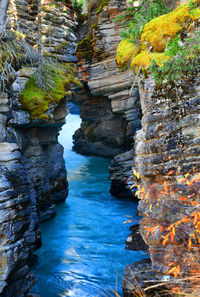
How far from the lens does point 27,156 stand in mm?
11273

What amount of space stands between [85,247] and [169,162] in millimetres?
6496

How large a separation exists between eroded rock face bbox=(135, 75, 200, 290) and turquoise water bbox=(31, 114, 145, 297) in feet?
4.35

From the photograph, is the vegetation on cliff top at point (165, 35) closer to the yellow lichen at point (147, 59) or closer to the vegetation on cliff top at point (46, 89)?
the yellow lichen at point (147, 59)

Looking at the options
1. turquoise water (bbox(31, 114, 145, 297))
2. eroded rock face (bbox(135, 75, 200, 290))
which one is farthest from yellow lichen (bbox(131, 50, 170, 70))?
turquoise water (bbox(31, 114, 145, 297))

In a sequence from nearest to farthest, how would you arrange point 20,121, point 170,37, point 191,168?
point 191,168
point 170,37
point 20,121

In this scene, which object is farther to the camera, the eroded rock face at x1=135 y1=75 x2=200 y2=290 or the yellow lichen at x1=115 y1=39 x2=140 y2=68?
the yellow lichen at x1=115 y1=39 x2=140 y2=68

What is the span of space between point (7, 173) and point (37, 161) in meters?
5.85

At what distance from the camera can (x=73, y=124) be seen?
41.2 m

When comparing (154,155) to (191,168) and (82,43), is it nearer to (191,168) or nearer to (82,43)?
(191,168)

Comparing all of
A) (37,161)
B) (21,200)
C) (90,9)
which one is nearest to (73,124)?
(90,9)

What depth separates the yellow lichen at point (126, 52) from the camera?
6.33 meters

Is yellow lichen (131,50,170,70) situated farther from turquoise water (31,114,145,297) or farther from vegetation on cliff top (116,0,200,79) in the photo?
turquoise water (31,114,145,297)

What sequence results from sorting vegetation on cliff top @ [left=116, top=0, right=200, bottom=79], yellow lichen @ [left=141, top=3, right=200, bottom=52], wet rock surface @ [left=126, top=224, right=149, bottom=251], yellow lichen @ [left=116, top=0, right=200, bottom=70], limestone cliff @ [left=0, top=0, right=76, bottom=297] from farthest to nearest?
wet rock surface @ [left=126, top=224, right=149, bottom=251] < limestone cliff @ [left=0, top=0, right=76, bottom=297] < yellow lichen @ [left=141, top=3, right=200, bottom=52] < yellow lichen @ [left=116, top=0, right=200, bottom=70] < vegetation on cliff top @ [left=116, top=0, right=200, bottom=79]

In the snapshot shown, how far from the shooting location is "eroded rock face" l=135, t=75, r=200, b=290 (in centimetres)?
422
